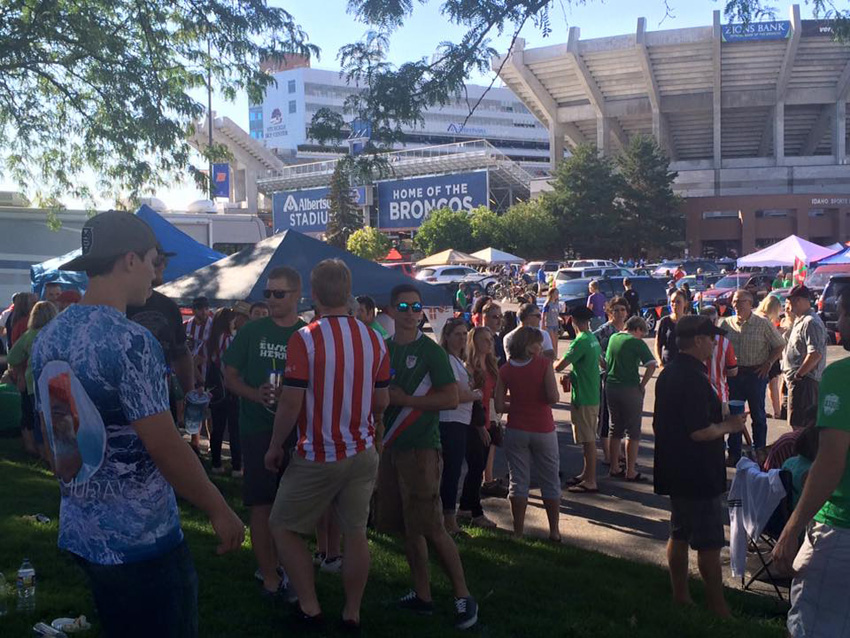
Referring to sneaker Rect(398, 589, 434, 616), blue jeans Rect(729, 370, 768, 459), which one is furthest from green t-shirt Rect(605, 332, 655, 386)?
sneaker Rect(398, 589, 434, 616)

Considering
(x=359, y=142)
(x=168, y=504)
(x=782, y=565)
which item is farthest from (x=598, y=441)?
(x=168, y=504)

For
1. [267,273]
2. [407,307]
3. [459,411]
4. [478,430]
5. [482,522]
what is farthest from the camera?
[267,273]

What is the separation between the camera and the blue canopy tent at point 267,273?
10.8 metres

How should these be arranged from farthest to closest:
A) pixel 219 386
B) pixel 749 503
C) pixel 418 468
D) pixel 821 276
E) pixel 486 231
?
pixel 486 231
pixel 821 276
pixel 219 386
pixel 749 503
pixel 418 468

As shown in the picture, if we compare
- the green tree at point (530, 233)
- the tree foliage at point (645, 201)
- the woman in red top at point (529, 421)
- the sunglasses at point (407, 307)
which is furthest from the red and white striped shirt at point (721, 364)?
the tree foliage at point (645, 201)

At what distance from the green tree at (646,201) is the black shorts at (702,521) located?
190 ft

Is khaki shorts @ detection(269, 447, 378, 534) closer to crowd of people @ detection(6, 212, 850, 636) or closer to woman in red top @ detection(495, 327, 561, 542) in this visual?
crowd of people @ detection(6, 212, 850, 636)

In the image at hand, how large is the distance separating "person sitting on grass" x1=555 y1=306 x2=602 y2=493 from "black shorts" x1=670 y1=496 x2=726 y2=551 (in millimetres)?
3377

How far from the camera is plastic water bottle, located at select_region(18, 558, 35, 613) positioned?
4957mm

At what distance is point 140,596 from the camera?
103 inches

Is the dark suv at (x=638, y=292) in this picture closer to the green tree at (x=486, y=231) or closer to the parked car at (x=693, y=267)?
the parked car at (x=693, y=267)

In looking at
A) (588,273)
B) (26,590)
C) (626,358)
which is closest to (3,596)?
(26,590)

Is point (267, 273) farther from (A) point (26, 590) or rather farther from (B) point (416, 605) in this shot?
(B) point (416, 605)

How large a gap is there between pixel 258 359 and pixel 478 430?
8.52 feet
